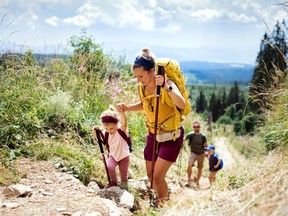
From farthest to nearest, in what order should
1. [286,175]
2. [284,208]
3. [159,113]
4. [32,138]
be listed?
[32,138] → [159,113] → [286,175] → [284,208]

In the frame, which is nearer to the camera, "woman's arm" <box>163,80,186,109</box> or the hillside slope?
the hillside slope

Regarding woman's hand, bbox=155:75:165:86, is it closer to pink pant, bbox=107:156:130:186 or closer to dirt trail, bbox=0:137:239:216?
dirt trail, bbox=0:137:239:216

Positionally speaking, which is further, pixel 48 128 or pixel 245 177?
pixel 48 128

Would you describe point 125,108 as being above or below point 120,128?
above

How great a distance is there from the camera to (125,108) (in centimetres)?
439

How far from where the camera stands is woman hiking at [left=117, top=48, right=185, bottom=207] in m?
3.79

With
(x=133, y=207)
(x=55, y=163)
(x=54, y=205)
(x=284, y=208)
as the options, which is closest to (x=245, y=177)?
(x=133, y=207)

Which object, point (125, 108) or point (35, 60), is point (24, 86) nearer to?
point (35, 60)

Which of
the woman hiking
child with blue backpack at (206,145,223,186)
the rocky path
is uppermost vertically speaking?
the woman hiking

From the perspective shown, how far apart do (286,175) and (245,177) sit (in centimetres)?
117

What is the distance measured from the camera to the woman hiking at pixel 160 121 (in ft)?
12.5

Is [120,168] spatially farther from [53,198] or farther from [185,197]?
[185,197]

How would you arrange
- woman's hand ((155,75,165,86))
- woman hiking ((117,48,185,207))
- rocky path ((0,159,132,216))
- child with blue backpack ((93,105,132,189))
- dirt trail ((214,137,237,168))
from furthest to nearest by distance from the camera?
1. dirt trail ((214,137,237,168))
2. child with blue backpack ((93,105,132,189))
3. woman hiking ((117,48,185,207))
4. woman's hand ((155,75,165,86))
5. rocky path ((0,159,132,216))

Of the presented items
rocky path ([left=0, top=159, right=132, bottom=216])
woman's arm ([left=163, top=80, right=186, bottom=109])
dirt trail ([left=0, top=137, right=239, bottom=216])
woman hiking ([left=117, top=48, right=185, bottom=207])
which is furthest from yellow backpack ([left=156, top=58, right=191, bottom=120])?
rocky path ([left=0, top=159, right=132, bottom=216])
